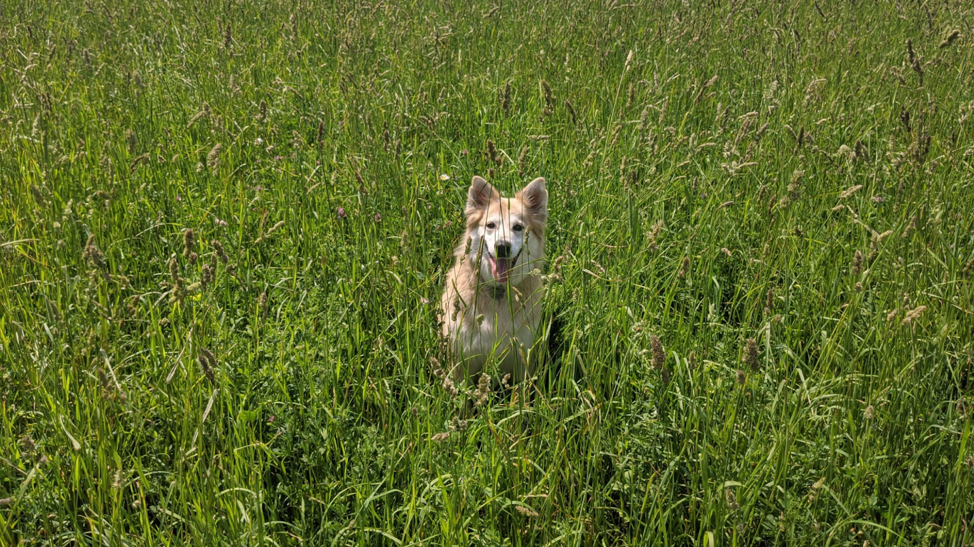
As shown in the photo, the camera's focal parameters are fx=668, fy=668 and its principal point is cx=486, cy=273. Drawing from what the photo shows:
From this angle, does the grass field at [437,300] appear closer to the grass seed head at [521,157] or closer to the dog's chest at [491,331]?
the grass seed head at [521,157]

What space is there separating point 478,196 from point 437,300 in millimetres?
979

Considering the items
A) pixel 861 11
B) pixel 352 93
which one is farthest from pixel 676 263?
pixel 861 11

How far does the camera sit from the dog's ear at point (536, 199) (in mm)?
2908

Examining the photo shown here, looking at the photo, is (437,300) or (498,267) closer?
(437,300)

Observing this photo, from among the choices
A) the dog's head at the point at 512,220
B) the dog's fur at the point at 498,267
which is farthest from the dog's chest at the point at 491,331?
the dog's head at the point at 512,220

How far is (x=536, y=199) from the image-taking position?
9.75ft

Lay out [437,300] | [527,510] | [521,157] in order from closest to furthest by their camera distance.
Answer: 1. [527,510]
2. [437,300]
3. [521,157]

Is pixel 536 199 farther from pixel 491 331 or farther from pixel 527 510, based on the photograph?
pixel 527 510

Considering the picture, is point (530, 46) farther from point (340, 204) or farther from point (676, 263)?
point (676, 263)

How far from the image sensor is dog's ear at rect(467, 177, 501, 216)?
287cm

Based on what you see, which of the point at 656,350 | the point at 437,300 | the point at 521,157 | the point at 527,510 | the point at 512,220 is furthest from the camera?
the point at 512,220

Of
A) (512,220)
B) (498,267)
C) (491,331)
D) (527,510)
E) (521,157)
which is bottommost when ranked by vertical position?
(491,331)

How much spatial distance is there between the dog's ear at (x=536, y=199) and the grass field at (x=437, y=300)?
14cm

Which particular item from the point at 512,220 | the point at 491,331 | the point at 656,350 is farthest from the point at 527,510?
the point at 512,220
